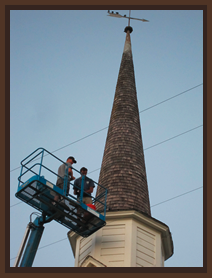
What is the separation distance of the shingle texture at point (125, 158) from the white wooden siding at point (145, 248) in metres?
1.04

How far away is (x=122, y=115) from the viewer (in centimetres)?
2770

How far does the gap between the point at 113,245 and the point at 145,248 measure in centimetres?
124

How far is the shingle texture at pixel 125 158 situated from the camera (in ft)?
77.2

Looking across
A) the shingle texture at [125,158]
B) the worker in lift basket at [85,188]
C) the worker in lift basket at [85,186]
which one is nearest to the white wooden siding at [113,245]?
the shingle texture at [125,158]

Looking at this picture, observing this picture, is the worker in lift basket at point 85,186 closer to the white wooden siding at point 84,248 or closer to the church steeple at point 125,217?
the church steeple at point 125,217

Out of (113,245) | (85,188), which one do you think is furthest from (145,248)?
(85,188)

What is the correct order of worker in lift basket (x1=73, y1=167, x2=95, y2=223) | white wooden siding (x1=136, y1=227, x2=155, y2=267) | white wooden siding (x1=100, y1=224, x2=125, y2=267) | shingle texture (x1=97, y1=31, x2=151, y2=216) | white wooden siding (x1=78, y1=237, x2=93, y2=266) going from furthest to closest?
shingle texture (x1=97, y1=31, x2=151, y2=216), white wooden siding (x1=78, y1=237, x2=93, y2=266), white wooden siding (x1=136, y1=227, x2=155, y2=267), white wooden siding (x1=100, y1=224, x2=125, y2=267), worker in lift basket (x1=73, y1=167, x2=95, y2=223)

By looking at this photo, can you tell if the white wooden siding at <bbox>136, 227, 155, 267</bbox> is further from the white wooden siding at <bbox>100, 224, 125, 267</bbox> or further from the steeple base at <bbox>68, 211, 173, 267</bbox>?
the white wooden siding at <bbox>100, 224, 125, 267</bbox>

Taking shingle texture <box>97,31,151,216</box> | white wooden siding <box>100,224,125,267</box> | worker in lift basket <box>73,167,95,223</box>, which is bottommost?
white wooden siding <box>100,224,125,267</box>

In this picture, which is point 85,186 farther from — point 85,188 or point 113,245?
point 113,245

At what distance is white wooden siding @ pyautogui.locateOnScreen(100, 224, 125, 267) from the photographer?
2127 cm

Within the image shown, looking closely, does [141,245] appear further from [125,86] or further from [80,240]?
[125,86]

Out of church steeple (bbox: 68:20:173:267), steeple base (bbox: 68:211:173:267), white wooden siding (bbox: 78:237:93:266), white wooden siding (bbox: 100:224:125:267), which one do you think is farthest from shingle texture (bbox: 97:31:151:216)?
white wooden siding (bbox: 78:237:93:266)

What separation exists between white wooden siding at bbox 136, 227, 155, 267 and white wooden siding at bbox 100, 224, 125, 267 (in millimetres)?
596
